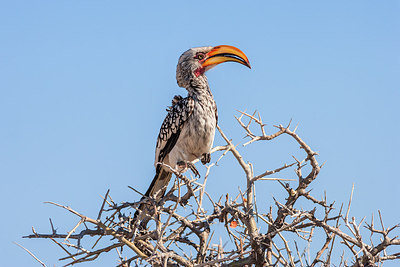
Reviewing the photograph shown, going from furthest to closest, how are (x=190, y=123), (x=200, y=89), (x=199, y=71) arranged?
(x=199, y=71) → (x=200, y=89) → (x=190, y=123)

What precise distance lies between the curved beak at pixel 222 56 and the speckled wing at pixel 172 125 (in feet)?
1.56

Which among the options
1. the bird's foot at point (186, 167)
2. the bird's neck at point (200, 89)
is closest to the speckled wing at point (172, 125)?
the bird's neck at point (200, 89)

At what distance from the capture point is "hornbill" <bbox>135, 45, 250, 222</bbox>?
5.26 metres

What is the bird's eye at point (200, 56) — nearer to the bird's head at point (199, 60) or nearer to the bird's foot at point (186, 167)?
the bird's head at point (199, 60)

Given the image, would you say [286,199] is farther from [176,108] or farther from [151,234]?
[176,108]

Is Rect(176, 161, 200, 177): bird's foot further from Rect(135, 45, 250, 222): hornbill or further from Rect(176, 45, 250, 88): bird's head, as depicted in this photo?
Rect(176, 45, 250, 88): bird's head

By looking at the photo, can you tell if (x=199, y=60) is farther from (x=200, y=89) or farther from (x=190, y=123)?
(x=190, y=123)

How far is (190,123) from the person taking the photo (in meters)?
5.28

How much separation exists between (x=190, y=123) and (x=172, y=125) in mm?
217

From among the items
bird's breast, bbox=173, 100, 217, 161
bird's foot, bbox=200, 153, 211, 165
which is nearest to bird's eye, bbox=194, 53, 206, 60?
bird's breast, bbox=173, 100, 217, 161

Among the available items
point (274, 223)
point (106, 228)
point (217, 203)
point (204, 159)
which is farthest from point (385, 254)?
point (204, 159)

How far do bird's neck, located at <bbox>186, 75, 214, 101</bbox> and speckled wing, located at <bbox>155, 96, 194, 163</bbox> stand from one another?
0.10 metres

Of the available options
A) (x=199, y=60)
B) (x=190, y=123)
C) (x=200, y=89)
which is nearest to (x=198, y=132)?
(x=190, y=123)

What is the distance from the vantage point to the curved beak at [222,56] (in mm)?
5508
